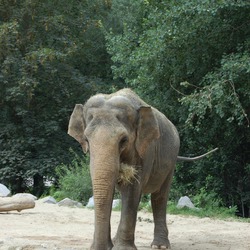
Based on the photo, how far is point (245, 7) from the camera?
1558 centimetres

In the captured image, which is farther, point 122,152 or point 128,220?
point 128,220

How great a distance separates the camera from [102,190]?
6.75m

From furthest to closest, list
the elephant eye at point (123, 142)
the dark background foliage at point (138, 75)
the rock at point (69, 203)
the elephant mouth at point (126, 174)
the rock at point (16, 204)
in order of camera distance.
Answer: the dark background foliage at point (138, 75) → the rock at point (69, 203) → the rock at point (16, 204) → the elephant mouth at point (126, 174) → the elephant eye at point (123, 142)

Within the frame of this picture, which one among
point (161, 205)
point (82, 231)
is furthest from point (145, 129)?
point (82, 231)

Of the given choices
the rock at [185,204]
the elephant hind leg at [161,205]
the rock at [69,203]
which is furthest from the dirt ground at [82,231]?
the rock at [185,204]

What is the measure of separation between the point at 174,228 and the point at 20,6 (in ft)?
42.2

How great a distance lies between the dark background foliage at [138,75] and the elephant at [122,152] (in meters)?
6.07

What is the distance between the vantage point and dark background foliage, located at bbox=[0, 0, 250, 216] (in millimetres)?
15961

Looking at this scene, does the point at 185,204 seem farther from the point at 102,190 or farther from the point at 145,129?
the point at 102,190

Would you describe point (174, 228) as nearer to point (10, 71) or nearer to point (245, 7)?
point (245, 7)

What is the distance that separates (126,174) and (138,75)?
11.5 m

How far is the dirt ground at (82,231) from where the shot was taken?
9.12 m

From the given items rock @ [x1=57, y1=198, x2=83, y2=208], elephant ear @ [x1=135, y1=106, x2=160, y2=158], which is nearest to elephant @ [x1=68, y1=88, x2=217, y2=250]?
elephant ear @ [x1=135, y1=106, x2=160, y2=158]

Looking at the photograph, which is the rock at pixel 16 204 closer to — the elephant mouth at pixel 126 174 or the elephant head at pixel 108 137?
the elephant head at pixel 108 137
